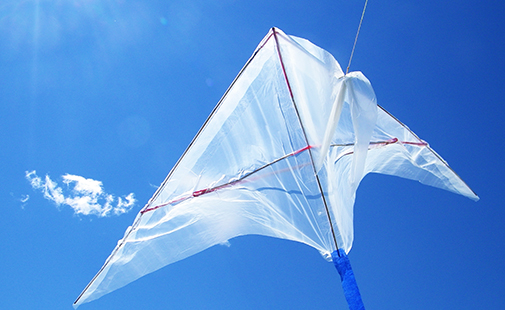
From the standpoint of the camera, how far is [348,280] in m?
2.98

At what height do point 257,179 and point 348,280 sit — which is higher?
point 257,179

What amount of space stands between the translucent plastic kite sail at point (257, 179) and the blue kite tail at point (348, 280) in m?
0.11

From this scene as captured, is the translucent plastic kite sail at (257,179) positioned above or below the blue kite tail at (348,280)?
above

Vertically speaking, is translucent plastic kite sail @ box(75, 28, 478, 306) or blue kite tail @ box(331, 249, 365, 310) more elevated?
translucent plastic kite sail @ box(75, 28, 478, 306)

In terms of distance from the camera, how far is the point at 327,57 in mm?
3369

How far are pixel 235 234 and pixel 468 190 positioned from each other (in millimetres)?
3825

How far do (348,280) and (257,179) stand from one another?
5.31 feet

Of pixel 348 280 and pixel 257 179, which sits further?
pixel 257 179

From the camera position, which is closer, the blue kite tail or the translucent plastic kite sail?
the blue kite tail

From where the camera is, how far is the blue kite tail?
281 cm

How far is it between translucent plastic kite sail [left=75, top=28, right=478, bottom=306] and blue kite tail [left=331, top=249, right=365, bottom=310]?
0.36 feet

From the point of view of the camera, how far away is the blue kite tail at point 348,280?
2809mm

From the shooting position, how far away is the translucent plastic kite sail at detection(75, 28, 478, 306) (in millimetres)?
3453

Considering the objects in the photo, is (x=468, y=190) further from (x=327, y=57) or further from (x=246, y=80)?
(x=246, y=80)
